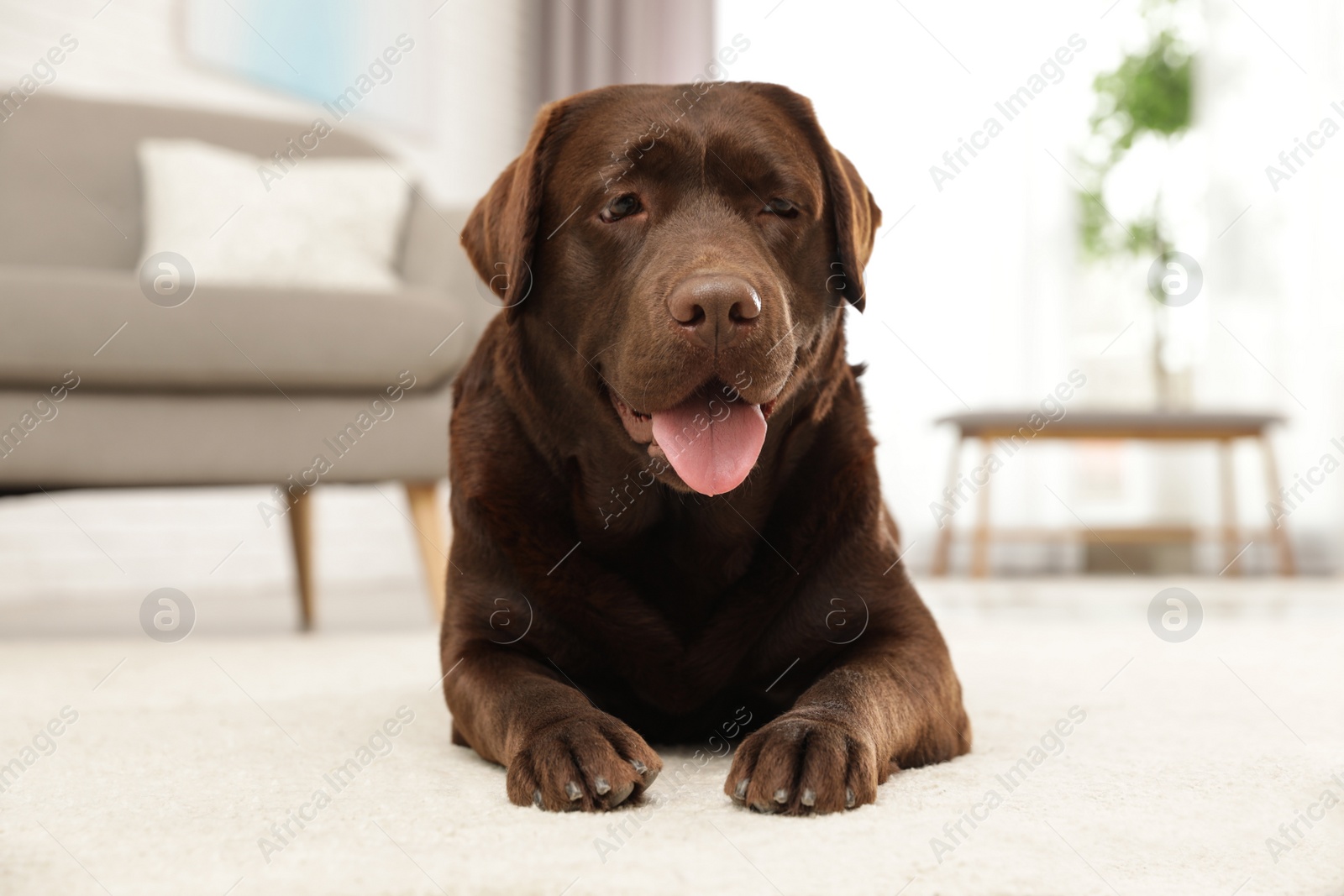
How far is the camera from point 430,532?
9.52ft

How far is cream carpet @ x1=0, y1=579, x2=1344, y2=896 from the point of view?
35.7 inches

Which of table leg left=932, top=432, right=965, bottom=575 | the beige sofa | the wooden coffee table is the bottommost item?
table leg left=932, top=432, right=965, bottom=575

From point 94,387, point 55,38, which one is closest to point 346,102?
point 55,38

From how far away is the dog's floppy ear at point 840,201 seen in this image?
5.24 ft

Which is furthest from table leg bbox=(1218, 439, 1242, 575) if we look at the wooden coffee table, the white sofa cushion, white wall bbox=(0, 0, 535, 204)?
white wall bbox=(0, 0, 535, 204)

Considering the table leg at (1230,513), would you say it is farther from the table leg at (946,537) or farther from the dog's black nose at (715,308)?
the dog's black nose at (715,308)

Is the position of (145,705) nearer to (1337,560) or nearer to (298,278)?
(298,278)

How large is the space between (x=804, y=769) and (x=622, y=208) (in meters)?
0.78

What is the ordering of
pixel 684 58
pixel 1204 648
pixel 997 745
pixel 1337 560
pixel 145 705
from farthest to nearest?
pixel 684 58, pixel 1337 560, pixel 1204 648, pixel 145 705, pixel 997 745

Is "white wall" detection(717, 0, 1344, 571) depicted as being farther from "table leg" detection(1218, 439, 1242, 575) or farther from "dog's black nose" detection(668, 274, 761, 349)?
"dog's black nose" detection(668, 274, 761, 349)

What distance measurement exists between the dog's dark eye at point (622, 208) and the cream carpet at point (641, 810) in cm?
70

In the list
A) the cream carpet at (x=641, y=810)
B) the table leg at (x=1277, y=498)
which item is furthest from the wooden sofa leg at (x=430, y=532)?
the table leg at (x=1277, y=498)

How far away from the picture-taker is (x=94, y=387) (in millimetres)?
2543

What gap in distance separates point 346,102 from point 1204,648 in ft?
14.3
